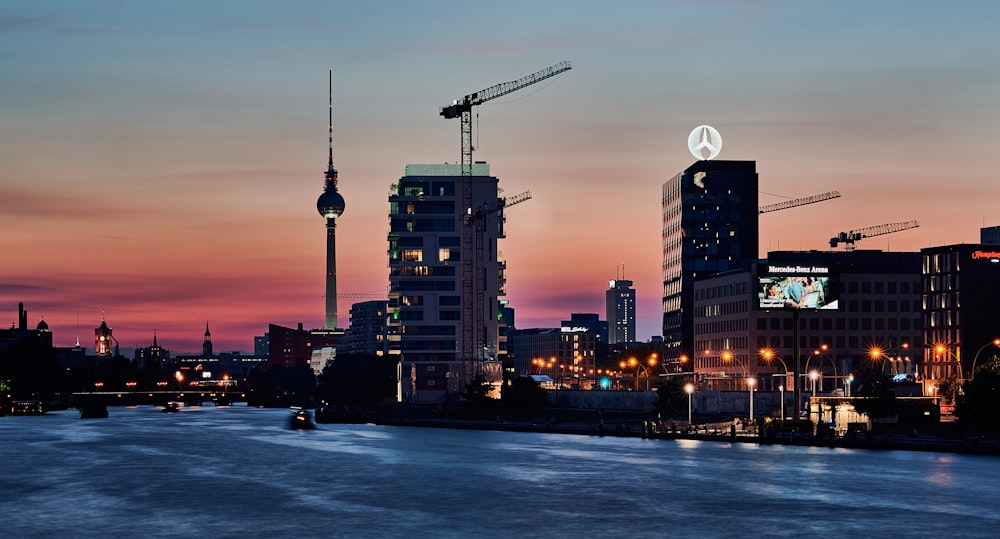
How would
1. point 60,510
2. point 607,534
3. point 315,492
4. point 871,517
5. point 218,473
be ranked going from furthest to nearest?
1. point 218,473
2. point 315,492
3. point 60,510
4. point 871,517
5. point 607,534

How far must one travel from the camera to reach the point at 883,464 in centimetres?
15600

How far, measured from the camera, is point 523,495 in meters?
135

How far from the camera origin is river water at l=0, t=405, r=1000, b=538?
363 ft

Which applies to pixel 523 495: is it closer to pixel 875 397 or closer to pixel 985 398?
pixel 985 398

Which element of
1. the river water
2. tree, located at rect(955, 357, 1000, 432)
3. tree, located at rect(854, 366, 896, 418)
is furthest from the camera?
tree, located at rect(854, 366, 896, 418)

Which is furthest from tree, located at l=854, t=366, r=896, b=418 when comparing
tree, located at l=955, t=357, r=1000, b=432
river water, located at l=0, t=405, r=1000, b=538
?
tree, located at l=955, t=357, r=1000, b=432

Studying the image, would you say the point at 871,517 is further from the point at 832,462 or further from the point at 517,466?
the point at 517,466

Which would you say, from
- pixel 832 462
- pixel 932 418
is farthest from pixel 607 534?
pixel 932 418

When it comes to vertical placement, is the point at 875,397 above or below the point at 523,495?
above

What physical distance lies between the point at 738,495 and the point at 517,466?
143 ft

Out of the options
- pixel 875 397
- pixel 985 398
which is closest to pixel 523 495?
pixel 985 398

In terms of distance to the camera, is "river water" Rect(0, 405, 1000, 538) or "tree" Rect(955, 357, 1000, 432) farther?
"tree" Rect(955, 357, 1000, 432)

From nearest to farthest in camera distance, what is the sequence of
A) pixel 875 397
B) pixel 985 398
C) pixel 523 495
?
pixel 523 495
pixel 985 398
pixel 875 397

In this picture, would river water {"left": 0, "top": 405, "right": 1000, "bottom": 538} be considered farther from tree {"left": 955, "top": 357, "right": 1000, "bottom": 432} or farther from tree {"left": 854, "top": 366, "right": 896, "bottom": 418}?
tree {"left": 854, "top": 366, "right": 896, "bottom": 418}
